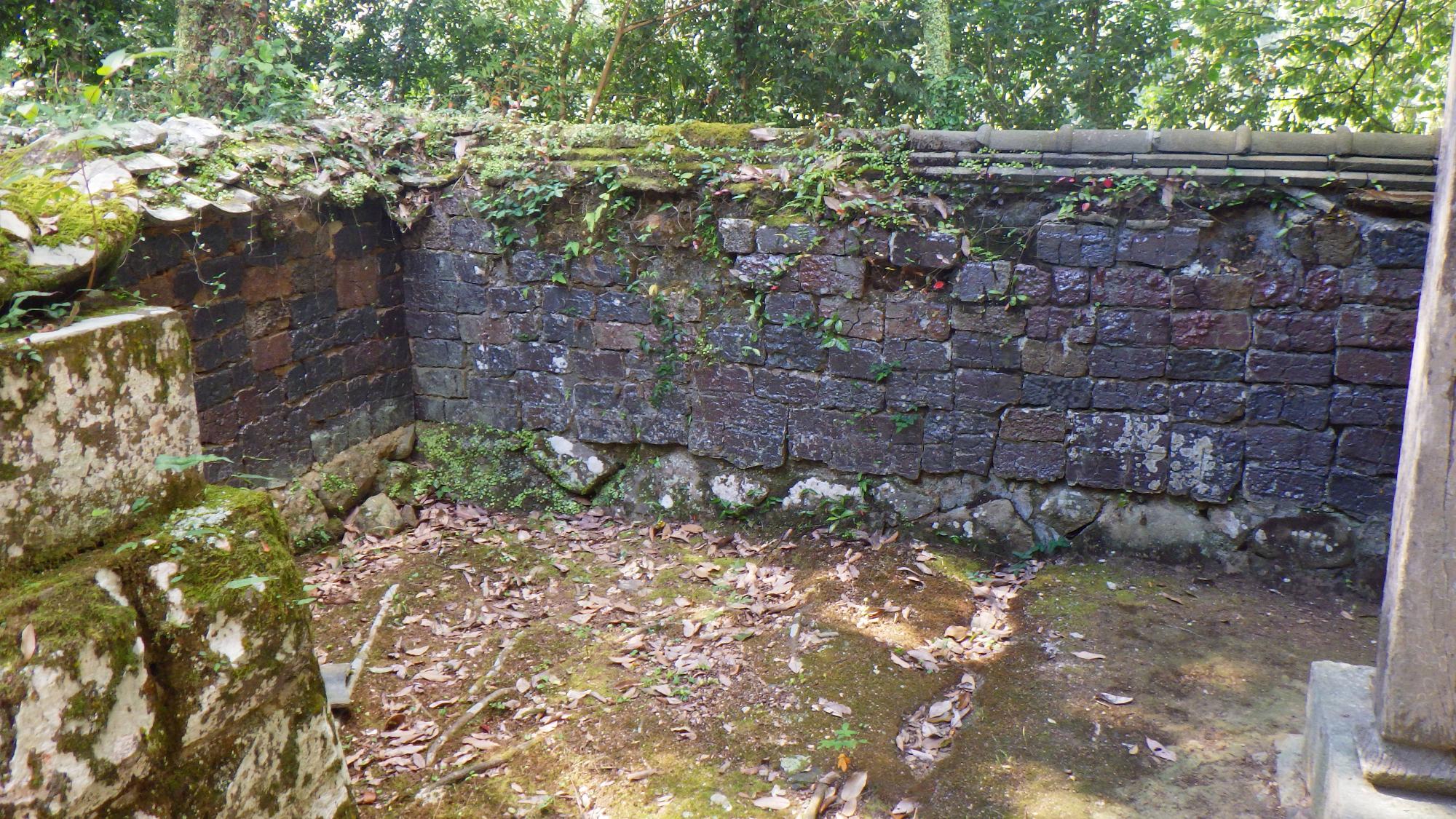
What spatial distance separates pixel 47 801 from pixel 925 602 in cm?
359

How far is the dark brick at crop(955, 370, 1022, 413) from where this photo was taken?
4664mm

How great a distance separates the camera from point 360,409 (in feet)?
17.8

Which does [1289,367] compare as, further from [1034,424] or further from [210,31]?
[210,31]

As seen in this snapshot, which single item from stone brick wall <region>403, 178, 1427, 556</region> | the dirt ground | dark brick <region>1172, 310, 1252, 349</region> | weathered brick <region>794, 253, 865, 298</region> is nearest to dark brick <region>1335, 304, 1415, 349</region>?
stone brick wall <region>403, 178, 1427, 556</region>

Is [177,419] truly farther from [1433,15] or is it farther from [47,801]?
[1433,15]

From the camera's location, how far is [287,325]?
4844mm

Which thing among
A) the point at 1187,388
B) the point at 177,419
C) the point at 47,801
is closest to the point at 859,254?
the point at 1187,388

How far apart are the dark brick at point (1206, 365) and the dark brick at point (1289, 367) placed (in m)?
0.06

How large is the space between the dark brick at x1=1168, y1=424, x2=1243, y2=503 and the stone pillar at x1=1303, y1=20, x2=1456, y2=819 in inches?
83.0

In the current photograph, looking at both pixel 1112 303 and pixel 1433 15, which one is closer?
pixel 1112 303

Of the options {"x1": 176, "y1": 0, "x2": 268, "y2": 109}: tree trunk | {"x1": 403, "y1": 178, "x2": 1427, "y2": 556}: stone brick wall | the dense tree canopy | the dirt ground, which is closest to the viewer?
the dirt ground

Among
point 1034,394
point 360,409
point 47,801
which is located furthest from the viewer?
point 360,409

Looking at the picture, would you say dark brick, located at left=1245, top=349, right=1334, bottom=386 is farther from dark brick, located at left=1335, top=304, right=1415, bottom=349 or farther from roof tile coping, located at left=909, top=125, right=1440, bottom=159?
roof tile coping, located at left=909, top=125, right=1440, bottom=159

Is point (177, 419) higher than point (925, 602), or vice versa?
point (177, 419)
